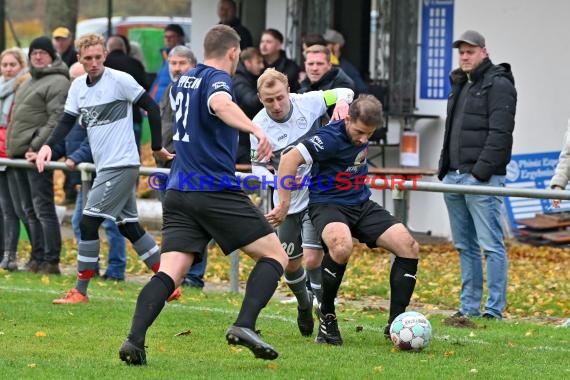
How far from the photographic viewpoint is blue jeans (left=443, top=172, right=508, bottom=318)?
36.9ft

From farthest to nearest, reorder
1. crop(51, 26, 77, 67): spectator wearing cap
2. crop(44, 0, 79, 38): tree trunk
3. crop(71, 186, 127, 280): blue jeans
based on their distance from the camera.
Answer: crop(44, 0, 79, 38): tree trunk
crop(51, 26, 77, 67): spectator wearing cap
crop(71, 186, 127, 280): blue jeans

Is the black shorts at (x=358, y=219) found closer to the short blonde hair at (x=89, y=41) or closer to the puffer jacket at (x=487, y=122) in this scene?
the puffer jacket at (x=487, y=122)

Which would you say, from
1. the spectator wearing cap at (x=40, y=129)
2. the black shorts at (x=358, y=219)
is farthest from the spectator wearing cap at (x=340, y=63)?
the black shorts at (x=358, y=219)

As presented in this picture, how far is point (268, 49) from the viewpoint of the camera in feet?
51.7

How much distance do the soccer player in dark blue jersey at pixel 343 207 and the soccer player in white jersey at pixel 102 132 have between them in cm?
236

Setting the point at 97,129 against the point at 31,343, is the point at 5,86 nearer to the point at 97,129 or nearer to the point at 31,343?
the point at 97,129

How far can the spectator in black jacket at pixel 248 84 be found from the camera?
1515cm

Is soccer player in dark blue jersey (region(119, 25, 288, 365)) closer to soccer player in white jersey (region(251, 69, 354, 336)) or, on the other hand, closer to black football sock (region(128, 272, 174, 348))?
black football sock (region(128, 272, 174, 348))

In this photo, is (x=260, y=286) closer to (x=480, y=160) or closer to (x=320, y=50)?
(x=480, y=160)

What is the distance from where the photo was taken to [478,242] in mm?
11531

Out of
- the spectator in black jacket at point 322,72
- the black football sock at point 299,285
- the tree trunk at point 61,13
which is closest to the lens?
the black football sock at point 299,285

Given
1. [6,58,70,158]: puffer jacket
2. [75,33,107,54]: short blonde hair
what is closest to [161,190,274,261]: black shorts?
[75,33,107,54]: short blonde hair

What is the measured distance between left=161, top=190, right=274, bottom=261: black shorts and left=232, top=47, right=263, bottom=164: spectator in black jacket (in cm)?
674

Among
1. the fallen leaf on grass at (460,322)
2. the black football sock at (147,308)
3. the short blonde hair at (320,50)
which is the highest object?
the short blonde hair at (320,50)
